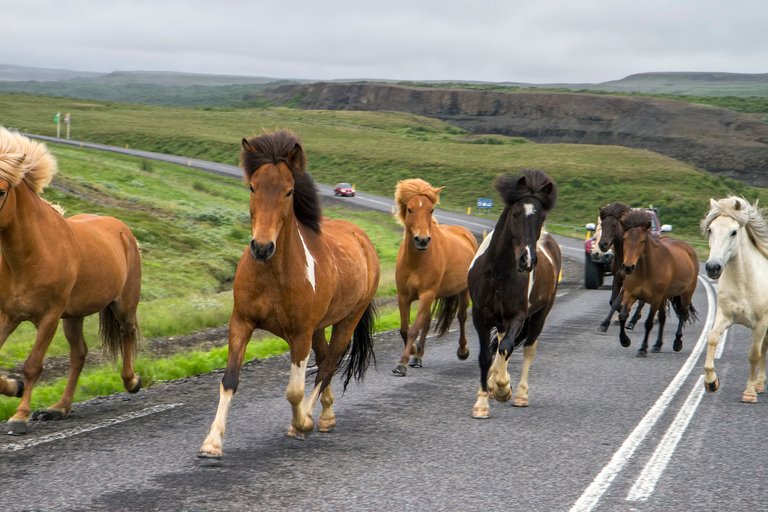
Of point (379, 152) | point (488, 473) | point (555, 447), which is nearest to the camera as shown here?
point (488, 473)

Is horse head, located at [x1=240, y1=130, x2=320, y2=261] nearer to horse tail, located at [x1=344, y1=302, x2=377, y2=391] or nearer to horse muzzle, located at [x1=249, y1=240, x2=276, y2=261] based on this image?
horse muzzle, located at [x1=249, y1=240, x2=276, y2=261]

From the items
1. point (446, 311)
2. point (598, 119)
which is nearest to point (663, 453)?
point (446, 311)

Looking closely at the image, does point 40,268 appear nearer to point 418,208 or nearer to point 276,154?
point 276,154

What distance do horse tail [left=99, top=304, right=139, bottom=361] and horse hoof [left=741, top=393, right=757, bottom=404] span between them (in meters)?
6.73

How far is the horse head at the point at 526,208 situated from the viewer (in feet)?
31.1

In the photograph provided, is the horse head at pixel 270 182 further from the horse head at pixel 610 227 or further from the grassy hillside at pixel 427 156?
the grassy hillside at pixel 427 156

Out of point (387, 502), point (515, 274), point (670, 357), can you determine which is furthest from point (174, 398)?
point (670, 357)

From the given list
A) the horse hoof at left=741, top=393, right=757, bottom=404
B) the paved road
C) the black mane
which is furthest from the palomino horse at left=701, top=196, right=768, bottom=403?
the black mane

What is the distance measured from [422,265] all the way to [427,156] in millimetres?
85420

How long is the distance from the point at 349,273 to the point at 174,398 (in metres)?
2.54

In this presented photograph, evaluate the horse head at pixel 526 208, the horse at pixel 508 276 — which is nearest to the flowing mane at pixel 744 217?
the horse at pixel 508 276

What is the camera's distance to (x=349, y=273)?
29.3 ft

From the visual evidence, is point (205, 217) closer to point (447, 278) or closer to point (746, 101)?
point (447, 278)

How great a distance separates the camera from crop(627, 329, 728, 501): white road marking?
6809 mm
